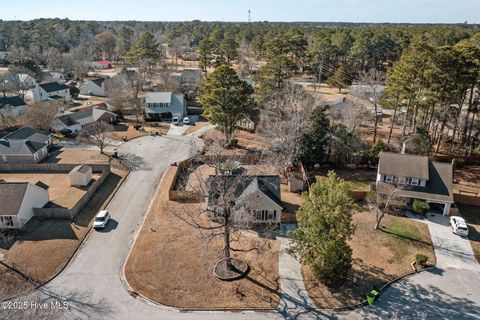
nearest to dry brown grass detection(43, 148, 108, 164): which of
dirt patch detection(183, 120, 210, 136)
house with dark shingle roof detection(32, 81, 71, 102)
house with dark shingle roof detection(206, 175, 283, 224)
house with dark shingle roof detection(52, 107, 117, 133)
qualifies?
house with dark shingle roof detection(52, 107, 117, 133)

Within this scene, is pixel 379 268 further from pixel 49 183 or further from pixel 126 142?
pixel 126 142

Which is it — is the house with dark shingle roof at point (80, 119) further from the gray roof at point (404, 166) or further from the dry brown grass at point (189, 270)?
the gray roof at point (404, 166)

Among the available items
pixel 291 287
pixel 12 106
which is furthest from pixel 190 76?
pixel 291 287

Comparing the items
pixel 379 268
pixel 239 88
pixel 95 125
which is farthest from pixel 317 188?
pixel 95 125

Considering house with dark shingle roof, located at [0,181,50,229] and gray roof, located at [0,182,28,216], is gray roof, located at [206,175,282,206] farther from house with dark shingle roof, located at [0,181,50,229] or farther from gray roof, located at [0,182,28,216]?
gray roof, located at [0,182,28,216]

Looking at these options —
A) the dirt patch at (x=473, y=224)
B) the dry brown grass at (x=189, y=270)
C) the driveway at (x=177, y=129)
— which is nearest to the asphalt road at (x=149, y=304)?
the dry brown grass at (x=189, y=270)

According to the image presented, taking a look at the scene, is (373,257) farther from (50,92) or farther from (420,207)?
(50,92)
